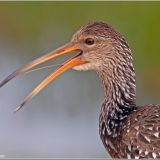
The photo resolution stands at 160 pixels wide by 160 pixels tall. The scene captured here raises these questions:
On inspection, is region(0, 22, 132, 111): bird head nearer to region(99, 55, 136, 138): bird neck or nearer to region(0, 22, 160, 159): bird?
region(0, 22, 160, 159): bird

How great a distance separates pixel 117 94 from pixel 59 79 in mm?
4629

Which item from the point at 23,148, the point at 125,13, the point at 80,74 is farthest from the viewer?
the point at 125,13

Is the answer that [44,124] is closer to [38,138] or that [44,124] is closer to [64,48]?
[38,138]

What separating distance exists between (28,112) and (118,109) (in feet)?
12.3

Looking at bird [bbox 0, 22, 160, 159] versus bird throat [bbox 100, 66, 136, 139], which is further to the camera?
bird throat [bbox 100, 66, 136, 139]

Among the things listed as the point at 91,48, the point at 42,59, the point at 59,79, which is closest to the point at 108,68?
the point at 91,48

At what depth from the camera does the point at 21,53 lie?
53.0ft

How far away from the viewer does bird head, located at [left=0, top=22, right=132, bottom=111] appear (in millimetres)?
10555

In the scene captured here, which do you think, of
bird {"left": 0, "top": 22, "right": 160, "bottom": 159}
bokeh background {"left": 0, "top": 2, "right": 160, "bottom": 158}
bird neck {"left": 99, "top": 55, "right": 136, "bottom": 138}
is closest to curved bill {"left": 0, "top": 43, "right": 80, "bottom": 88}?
bird {"left": 0, "top": 22, "right": 160, "bottom": 159}

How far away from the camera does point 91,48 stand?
1067cm

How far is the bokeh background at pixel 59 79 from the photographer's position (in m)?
13.2

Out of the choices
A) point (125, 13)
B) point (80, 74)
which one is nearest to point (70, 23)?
point (125, 13)

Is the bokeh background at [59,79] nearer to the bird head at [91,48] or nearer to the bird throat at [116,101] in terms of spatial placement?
the bird throat at [116,101]

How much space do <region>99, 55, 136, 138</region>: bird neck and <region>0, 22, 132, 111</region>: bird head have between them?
0.42 feet
